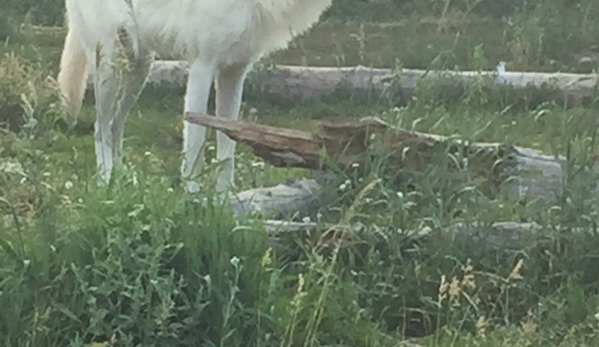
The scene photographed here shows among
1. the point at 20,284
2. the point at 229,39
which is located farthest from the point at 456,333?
the point at 229,39

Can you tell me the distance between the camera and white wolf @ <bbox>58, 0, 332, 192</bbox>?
486cm

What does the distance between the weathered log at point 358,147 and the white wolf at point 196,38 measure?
0.31m

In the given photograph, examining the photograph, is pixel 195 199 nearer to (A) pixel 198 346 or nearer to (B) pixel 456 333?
(A) pixel 198 346

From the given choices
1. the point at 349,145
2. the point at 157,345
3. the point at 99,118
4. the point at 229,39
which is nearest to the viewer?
the point at 157,345

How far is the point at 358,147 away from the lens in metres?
4.24

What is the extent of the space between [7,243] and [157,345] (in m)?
0.57

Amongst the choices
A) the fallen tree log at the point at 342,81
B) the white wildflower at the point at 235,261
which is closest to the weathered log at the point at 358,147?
the white wildflower at the point at 235,261

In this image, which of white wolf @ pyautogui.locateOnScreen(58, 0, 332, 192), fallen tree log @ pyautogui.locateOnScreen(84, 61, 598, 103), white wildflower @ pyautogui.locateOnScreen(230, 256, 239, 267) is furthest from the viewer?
fallen tree log @ pyautogui.locateOnScreen(84, 61, 598, 103)

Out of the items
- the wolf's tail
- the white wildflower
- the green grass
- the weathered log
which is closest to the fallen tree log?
the wolf's tail

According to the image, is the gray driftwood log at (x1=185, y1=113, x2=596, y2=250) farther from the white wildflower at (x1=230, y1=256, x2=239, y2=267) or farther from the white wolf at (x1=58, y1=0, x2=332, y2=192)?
the white wildflower at (x1=230, y1=256, x2=239, y2=267)

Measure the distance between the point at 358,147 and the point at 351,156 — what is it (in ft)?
0.18

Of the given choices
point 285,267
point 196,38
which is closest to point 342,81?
point 196,38

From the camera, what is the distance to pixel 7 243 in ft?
10.8

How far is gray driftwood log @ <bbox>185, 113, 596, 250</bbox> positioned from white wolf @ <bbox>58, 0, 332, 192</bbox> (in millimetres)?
282
